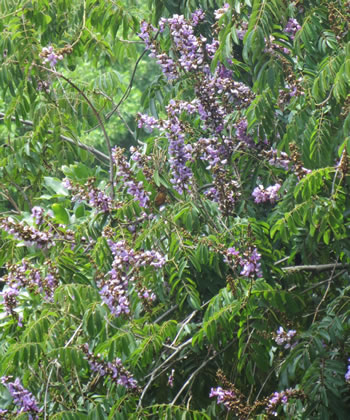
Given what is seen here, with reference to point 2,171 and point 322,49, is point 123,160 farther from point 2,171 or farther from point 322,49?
point 2,171

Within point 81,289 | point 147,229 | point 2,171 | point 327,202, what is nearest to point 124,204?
point 147,229

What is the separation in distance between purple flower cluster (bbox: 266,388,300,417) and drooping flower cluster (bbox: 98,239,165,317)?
0.73 meters

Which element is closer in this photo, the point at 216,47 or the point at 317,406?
the point at 317,406

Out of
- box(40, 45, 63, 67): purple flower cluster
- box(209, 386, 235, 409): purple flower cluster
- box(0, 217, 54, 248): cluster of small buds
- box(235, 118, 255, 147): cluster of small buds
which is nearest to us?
box(209, 386, 235, 409): purple flower cluster

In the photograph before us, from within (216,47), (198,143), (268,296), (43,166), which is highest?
(216,47)

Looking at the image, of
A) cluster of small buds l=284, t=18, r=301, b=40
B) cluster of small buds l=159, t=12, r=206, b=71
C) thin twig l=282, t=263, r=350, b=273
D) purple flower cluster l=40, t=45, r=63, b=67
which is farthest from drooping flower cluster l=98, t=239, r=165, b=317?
cluster of small buds l=284, t=18, r=301, b=40

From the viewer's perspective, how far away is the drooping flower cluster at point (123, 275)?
3976 millimetres

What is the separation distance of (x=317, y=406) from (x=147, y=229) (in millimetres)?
1132

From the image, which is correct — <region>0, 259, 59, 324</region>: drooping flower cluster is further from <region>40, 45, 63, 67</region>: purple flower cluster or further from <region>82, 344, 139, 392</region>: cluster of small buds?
<region>40, 45, 63, 67</region>: purple flower cluster

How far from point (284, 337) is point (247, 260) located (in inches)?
17.0

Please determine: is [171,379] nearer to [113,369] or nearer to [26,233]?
[113,369]

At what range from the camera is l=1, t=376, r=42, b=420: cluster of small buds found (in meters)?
4.18

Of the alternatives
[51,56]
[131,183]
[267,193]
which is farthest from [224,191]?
[51,56]

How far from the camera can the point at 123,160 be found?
14.1ft
